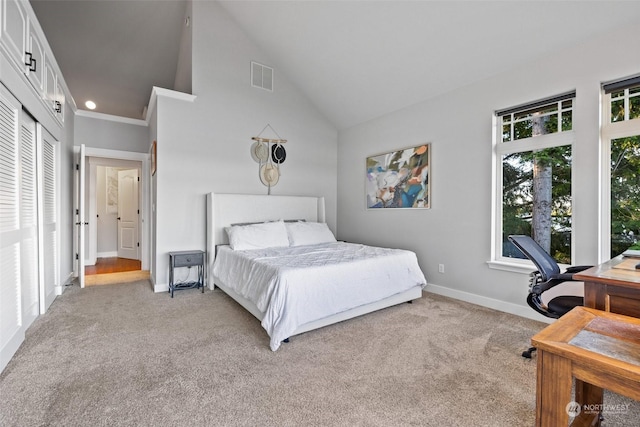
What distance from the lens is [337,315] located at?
276 cm

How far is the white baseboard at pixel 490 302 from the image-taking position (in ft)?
9.65

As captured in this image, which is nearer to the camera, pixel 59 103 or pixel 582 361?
pixel 582 361

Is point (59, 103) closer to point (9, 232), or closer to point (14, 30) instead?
point (14, 30)

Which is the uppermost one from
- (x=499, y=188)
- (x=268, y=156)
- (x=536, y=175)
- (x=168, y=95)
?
(x=168, y=95)

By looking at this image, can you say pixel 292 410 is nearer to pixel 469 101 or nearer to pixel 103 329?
pixel 103 329

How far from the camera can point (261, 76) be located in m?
4.72

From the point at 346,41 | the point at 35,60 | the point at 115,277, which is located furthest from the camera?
the point at 115,277

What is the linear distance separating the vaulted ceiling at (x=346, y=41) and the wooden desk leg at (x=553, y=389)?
9.57 feet

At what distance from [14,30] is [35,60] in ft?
1.44

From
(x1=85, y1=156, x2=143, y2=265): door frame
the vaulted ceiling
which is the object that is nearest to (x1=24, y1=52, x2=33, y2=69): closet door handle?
the vaulted ceiling

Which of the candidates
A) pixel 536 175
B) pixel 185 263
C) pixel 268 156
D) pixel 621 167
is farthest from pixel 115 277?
pixel 621 167

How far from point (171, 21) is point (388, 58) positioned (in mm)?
3436

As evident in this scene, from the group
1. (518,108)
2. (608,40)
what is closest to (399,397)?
(518,108)

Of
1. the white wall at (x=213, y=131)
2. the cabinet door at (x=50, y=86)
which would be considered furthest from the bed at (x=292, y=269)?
the cabinet door at (x=50, y=86)
